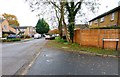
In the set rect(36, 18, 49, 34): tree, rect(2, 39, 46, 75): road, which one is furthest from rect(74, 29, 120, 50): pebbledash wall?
rect(36, 18, 49, 34): tree

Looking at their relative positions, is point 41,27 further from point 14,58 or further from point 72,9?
point 14,58

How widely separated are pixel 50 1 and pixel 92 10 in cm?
575

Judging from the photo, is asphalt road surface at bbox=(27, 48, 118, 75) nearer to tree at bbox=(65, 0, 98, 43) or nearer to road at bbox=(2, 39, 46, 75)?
road at bbox=(2, 39, 46, 75)

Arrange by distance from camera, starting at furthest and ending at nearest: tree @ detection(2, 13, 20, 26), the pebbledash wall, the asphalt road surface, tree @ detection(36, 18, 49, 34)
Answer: tree @ detection(2, 13, 20, 26)
tree @ detection(36, 18, 49, 34)
the pebbledash wall
the asphalt road surface

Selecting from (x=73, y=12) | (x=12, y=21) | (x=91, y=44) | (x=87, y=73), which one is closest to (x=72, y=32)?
(x=73, y=12)

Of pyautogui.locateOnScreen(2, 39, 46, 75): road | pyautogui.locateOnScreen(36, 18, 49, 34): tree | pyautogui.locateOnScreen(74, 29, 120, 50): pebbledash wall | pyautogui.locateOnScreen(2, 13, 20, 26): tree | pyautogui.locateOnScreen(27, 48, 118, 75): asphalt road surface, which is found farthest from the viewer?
pyautogui.locateOnScreen(2, 13, 20, 26): tree

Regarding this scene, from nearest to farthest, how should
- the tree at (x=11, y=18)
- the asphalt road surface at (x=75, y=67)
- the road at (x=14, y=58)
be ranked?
the asphalt road surface at (x=75, y=67) < the road at (x=14, y=58) < the tree at (x=11, y=18)

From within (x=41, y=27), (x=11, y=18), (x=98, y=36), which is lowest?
(x=98, y=36)

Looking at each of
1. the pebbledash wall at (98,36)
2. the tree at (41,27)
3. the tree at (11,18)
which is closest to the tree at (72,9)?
the pebbledash wall at (98,36)

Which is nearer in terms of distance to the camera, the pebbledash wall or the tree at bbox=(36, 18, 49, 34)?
the pebbledash wall

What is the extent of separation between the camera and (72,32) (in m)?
27.0

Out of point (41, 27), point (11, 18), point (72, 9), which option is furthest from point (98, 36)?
point (11, 18)

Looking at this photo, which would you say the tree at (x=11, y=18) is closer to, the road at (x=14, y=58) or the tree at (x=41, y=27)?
the tree at (x=41, y=27)

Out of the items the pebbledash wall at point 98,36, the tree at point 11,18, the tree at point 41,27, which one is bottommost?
the pebbledash wall at point 98,36
